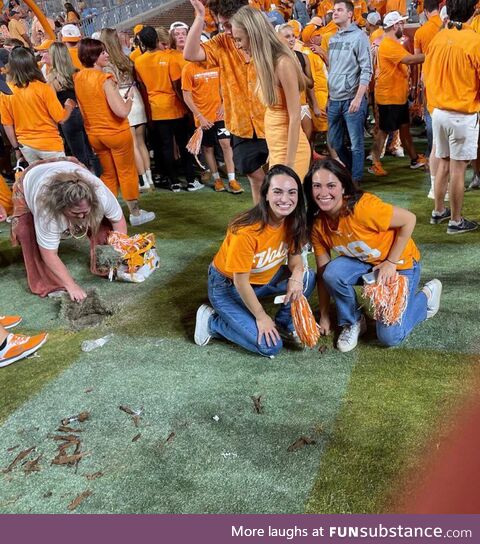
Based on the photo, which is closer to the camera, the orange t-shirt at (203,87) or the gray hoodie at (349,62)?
the gray hoodie at (349,62)

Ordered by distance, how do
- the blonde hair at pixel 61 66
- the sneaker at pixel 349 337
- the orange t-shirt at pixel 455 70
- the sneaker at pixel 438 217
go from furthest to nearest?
1. the blonde hair at pixel 61 66
2. the sneaker at pixel 438 217
3. the orange t-shirt at pixel 455 70
4. the sneaker at pixel 349 337

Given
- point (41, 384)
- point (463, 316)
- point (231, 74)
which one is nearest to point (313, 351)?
point (463, 316)

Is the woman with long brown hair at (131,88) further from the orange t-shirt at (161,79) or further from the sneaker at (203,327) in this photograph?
the sneaker at (203,327)

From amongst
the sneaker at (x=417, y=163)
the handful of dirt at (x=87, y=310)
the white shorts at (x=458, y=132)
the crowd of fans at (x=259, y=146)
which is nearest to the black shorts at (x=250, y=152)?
the crowd of fans at (x=259, y=146)

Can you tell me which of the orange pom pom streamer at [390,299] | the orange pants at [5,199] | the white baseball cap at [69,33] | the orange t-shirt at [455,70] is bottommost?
the orange pom pom streamer at [390,299]

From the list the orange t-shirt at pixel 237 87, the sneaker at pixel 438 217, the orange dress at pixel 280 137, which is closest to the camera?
the orange dress at pixel 280 137

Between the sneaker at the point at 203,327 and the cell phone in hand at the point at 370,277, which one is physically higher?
the cell phone in hand at the point at 370,277

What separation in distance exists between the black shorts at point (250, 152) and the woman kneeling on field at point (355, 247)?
0.92 metres

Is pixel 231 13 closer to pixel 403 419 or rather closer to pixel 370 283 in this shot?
pixel 370 283

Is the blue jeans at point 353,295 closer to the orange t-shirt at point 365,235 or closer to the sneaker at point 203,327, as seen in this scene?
the orange t-shirt at point 365,235

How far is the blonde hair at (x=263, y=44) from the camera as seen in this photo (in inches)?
108

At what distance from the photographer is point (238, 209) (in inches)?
217

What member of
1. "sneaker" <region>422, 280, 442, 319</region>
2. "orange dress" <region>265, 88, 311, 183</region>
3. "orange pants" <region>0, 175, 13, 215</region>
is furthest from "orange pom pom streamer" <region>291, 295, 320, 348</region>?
"orange pants" <region>0, 175, 13, 215</region>

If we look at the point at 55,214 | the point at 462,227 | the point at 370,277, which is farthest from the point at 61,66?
the point at 370,277
